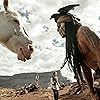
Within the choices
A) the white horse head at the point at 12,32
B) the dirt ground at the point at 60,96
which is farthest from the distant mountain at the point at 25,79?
the white horse head at the point at 12,32

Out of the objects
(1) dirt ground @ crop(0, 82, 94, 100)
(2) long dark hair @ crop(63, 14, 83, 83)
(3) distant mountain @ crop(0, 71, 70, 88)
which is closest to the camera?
(2) long dark hair @ crop(63, 14, 83, 83)

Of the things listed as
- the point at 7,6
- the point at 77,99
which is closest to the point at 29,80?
the point at 77,99

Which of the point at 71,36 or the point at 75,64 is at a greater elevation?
the point at 71,36

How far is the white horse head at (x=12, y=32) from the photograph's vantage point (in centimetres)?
433

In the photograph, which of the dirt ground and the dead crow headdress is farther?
the dirt ground

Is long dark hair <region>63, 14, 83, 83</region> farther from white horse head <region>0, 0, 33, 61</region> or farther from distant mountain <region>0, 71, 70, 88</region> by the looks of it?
distant mountain <region>0, 71, 70, 88</region>

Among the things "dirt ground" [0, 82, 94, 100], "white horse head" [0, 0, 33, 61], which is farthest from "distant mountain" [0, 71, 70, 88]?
"white horse head" [0, 0, 33, 61]

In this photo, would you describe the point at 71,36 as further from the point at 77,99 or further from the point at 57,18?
the point at 77,99

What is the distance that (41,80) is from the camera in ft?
328

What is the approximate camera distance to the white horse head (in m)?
4.33

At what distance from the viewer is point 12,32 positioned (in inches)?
179

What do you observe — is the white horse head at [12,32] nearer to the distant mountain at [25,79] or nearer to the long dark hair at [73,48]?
the long dark hair at [73,48]

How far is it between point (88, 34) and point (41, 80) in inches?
3798

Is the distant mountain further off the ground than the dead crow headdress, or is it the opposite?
the distant mountain
